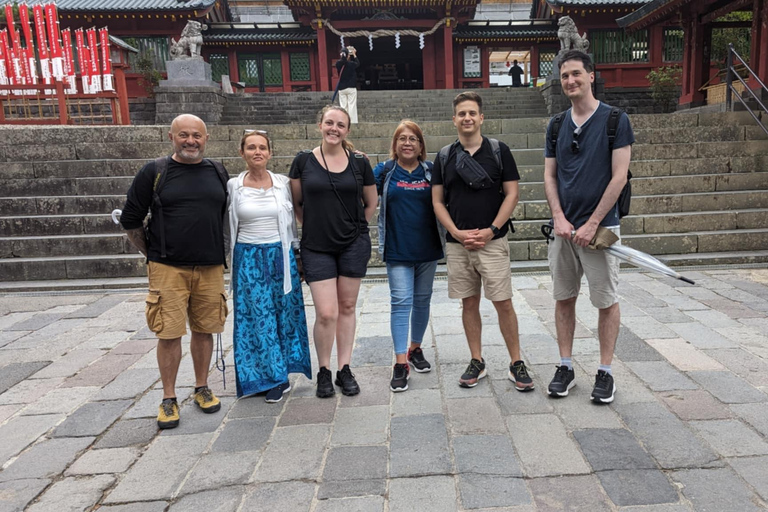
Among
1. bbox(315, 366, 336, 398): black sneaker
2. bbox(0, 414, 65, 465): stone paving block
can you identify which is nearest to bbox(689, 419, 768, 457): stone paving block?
bbox(315, 366, 336, 398): black sneaker

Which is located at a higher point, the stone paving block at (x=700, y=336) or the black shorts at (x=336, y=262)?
the black shorts at (x=336, y=262)

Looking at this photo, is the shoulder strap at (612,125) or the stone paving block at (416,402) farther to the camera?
the stone paving block at (416,402)

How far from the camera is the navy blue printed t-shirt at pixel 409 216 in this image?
3.15 m

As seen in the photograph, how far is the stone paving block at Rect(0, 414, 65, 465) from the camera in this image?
8.73ft

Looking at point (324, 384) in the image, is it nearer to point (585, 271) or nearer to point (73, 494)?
point (73, 494)

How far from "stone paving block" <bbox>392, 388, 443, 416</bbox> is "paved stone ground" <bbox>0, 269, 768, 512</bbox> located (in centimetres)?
1

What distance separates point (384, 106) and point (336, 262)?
39.8 feet

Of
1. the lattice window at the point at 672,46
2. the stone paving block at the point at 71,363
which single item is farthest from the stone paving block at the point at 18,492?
the lattice window at the point at 672,46

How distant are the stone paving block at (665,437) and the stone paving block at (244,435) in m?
1.83

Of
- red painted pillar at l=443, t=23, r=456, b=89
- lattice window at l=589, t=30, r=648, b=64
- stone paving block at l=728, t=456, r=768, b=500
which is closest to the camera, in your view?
stone paving block at l=728, t=456, r=768, b=500

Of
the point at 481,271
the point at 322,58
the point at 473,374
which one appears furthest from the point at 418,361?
the point at 322,58

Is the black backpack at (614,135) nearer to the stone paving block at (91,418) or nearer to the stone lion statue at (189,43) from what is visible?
the stone paving block at (91,418)

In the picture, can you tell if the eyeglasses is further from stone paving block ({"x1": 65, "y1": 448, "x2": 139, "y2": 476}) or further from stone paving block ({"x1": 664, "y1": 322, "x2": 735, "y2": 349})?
stone paving block ({"x1": 65, "y1": 448, "x2": 139, "y2": 476})

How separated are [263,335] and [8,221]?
5750 mm
